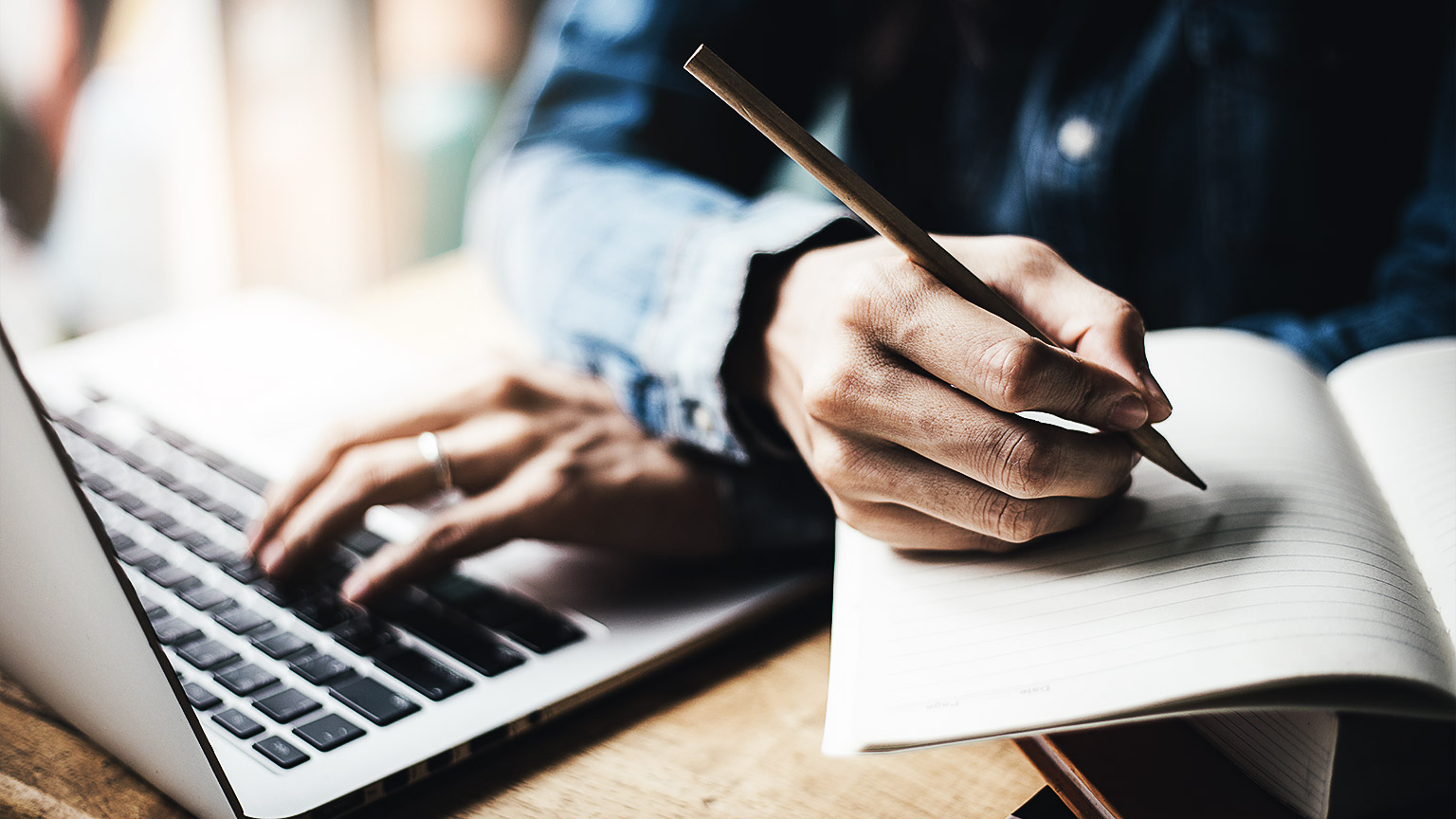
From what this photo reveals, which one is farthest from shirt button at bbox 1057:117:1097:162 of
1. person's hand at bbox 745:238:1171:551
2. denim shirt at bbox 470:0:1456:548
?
person's hand at bbox 745:238:1171:551

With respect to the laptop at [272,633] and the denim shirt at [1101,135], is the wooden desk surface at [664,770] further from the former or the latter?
the denim shirt at [1101,135]

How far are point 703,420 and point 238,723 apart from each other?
232 mm

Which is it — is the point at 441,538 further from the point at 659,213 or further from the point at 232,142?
the point at 232,142

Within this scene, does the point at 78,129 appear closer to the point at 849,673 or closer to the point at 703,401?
the point at 703,401

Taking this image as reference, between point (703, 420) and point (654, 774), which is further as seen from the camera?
point (703, 420)

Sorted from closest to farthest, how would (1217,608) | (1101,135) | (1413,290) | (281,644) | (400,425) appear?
(1217,608) < (281,644) < (400,425) < (1413,290) < (1101,135)

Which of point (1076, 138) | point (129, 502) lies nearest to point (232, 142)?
point (129, 502)

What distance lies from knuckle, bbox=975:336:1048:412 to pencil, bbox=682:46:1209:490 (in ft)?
0.09

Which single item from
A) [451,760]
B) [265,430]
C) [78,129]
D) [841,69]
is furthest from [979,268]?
[78,129]

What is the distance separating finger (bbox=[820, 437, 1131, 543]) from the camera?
344 millimetres

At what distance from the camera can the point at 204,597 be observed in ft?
1.46

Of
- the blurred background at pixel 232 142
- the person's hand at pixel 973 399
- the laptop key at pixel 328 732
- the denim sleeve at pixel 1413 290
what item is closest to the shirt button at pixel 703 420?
the person's hand at pixel 973 399

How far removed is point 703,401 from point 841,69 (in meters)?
0.53

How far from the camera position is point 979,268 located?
14.9 inches
